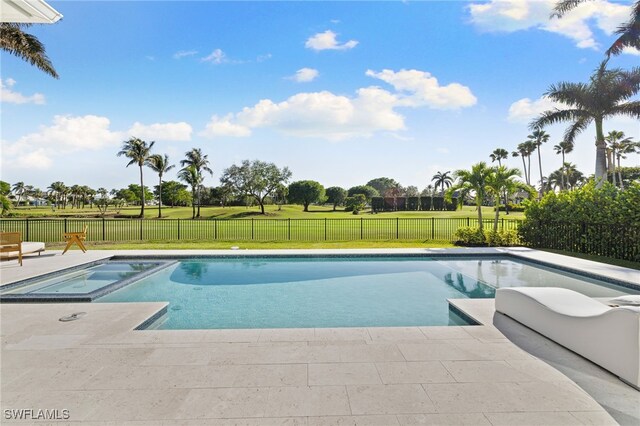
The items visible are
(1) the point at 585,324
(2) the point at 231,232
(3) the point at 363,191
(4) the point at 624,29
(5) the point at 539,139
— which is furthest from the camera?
(3) the point at 363,191

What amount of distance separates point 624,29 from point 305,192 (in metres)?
42.9

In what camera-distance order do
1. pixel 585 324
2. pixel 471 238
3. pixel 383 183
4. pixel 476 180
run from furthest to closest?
1. pixel 383 183
2. pixel 476 180
3. pixel 471 238
4. pixel 585 324

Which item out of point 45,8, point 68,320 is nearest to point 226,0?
point 45,8

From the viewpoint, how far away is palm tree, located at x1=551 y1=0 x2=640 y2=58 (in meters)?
14.4

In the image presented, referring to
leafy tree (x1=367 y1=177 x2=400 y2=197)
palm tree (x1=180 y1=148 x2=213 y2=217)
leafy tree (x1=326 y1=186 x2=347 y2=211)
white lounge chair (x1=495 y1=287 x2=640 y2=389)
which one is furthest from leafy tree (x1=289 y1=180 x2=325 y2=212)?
white lounge chair (x1=495 y1=287 x2=640 y2=389)

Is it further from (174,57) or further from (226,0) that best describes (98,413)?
(174,57)

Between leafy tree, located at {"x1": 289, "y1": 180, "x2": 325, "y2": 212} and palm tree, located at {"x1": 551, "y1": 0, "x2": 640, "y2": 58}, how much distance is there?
134 ft

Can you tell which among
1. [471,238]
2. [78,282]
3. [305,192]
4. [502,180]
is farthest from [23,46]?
[305,192]

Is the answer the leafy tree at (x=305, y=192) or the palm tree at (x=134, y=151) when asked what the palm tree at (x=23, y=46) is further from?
the leafy tree at (x=305, y=192)

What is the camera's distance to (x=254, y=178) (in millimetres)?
43875

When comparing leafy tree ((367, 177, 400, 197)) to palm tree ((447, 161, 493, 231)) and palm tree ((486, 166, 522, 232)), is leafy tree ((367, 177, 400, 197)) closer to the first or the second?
palm tree ((447, 161, 493, 231))

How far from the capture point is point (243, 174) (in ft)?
145

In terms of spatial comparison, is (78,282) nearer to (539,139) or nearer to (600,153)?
(600,153)

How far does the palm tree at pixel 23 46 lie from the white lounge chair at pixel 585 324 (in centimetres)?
1748
